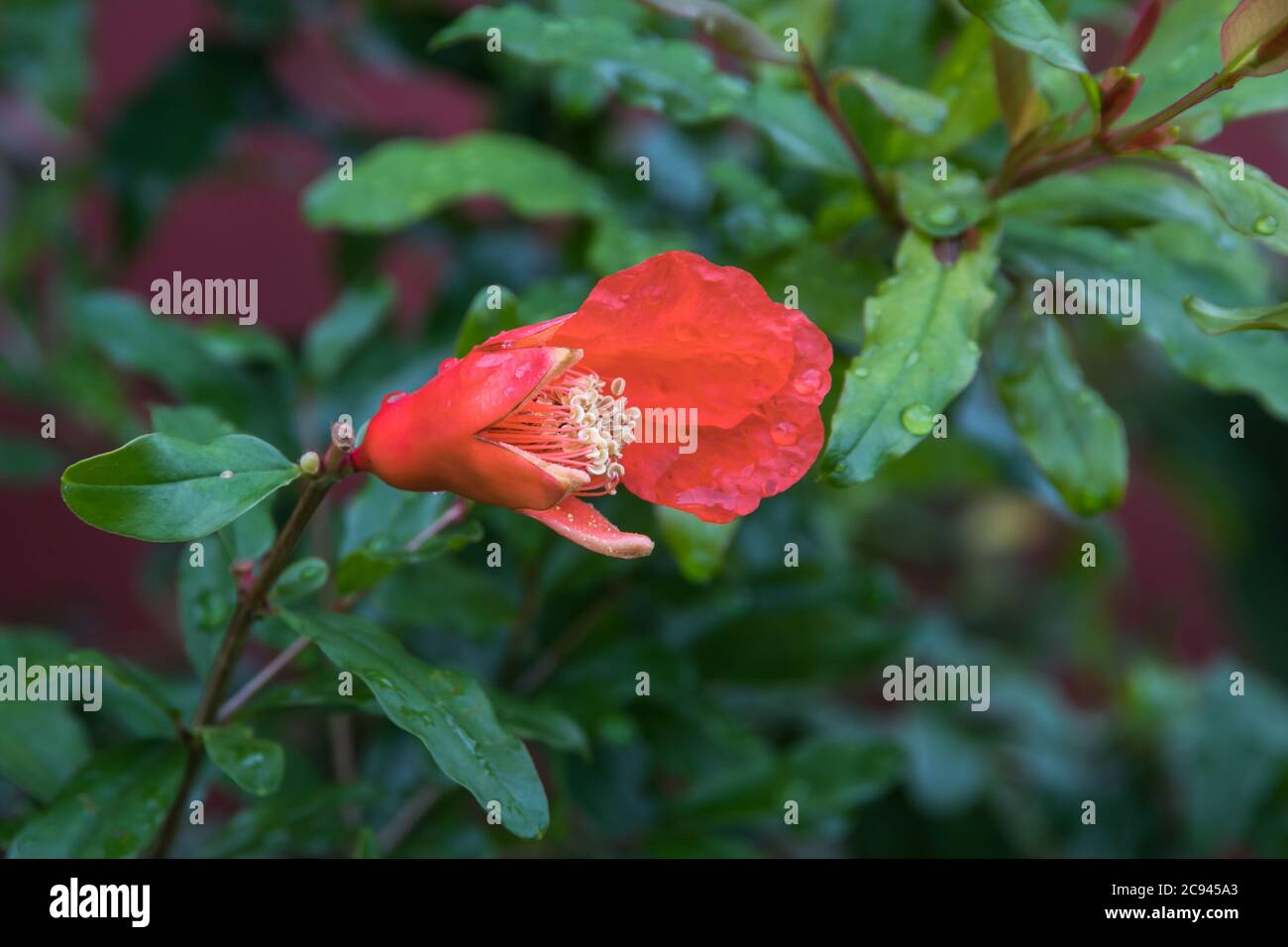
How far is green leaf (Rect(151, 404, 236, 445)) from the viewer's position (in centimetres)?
81

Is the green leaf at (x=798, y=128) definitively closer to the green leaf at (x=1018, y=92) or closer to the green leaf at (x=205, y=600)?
the green leaf at (x=1018, y=92)

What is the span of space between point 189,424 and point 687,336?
1.32ft

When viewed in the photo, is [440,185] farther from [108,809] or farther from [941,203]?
[108,809]

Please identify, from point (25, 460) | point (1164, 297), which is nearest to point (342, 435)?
point (1164, 297)

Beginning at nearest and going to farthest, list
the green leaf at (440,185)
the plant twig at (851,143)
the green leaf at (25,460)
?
the plant twig at (851,143), the green leaf at (440,185), the green leaf at (25,460)

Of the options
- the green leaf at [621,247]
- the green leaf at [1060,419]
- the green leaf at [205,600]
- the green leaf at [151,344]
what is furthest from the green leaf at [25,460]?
the green leaf at [1060,419]

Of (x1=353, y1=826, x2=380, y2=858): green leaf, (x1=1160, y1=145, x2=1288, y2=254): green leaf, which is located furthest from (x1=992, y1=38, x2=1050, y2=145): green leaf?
(x1=353, y1=826, x2=380, y2=858): green leaf

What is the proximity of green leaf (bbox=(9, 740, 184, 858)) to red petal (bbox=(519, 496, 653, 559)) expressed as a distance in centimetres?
34

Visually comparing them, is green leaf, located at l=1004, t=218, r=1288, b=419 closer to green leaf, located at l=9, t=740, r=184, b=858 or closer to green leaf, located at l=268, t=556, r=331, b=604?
green leaf, located at l=268, t=556, r=331, b=604

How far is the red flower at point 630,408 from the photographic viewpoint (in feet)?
2.01

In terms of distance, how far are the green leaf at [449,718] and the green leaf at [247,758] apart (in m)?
0.09

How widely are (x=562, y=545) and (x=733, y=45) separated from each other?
48cm

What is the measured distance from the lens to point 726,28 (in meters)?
0.79

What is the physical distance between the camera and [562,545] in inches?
42.7
